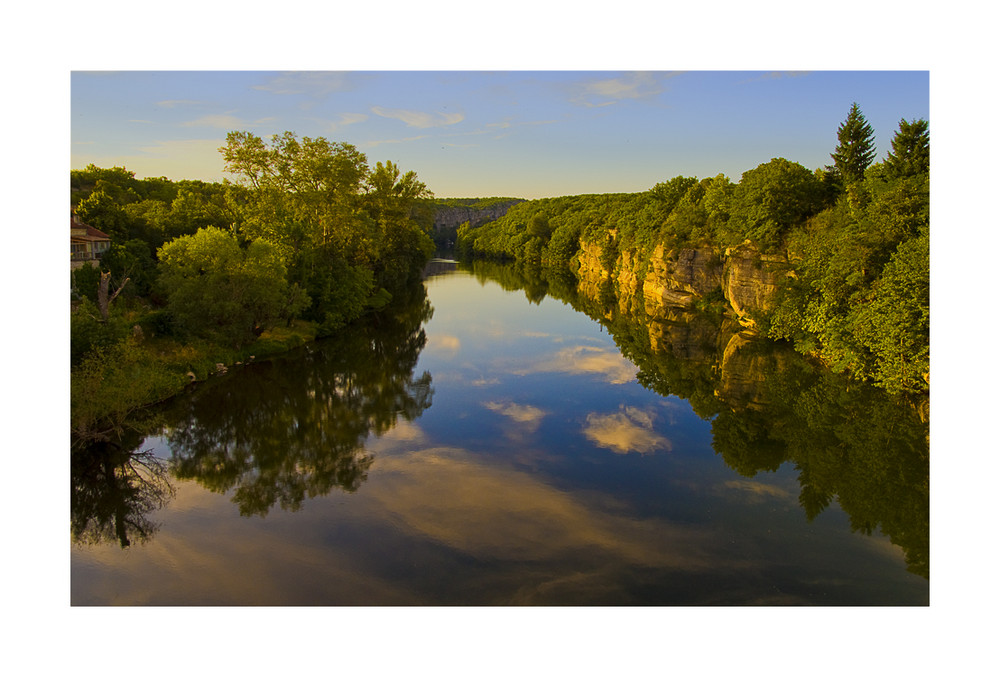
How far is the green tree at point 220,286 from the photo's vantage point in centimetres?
3036

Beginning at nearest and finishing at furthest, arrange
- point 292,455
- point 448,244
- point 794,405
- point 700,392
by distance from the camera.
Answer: point 292,455 → point 794,405 → point 700,392 → point 448,244

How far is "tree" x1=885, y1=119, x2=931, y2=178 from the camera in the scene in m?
32.6

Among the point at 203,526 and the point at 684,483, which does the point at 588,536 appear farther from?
the point at 203,526

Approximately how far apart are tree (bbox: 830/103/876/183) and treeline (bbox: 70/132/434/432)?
37636 mm

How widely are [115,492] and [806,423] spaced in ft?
82.7

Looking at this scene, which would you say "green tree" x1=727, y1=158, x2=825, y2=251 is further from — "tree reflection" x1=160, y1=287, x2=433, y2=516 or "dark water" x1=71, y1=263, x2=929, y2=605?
"tree reflection" x1=160, y1=287, x2=433, y2=516

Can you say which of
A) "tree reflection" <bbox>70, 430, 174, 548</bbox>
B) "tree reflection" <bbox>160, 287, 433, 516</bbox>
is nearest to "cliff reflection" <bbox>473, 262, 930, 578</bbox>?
"tree reflection" <bbox>160, 287, 433, 516</bbox>

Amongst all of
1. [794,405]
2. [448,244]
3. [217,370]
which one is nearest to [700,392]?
[794,405]

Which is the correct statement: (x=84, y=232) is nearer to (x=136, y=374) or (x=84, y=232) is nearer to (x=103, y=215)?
(x=103, y=215)

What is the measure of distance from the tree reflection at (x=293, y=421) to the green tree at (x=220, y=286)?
9.41 ft

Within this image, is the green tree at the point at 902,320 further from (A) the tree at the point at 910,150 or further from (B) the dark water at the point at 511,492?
(A) the tree at the point at 910,150

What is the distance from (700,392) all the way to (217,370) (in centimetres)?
2471

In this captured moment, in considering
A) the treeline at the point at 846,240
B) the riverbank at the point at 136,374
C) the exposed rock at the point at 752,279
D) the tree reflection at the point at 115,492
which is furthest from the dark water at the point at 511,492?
the exposed rock at the point at 752,279

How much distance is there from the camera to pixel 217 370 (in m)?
30.2
